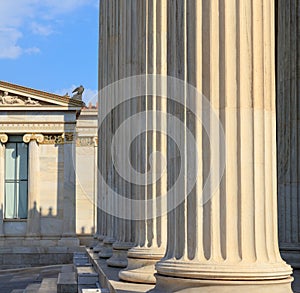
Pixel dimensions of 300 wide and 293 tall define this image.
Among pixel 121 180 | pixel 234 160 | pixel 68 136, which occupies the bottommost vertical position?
pixel 234 160

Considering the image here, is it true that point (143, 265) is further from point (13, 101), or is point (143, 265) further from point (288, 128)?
point (13, 101)

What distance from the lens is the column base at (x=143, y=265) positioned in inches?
1077

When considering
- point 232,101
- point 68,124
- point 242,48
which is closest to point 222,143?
point 232,101

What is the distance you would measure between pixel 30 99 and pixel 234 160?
269 feet

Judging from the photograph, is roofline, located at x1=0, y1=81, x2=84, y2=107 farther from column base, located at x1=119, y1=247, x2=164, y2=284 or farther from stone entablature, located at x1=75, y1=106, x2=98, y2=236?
column base, located at x1=119, y1=247, x2=164, y2=284

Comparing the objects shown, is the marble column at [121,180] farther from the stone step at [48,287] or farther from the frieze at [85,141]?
the frieze at [85,141]

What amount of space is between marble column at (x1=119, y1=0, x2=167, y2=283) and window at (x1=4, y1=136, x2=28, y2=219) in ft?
238

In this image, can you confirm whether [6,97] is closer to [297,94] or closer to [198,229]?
[297,94]

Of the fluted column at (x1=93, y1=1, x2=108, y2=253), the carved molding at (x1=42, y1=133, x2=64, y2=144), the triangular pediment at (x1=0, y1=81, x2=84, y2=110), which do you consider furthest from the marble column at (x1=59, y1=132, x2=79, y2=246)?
the fluted column at (x1=93, y1=1, x2=108, y2=253)

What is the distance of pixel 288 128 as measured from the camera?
33219mm

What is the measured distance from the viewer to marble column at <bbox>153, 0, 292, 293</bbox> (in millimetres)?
18594

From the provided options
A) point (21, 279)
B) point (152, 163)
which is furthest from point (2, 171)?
point (152, 163)

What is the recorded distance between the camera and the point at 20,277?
70.8 m

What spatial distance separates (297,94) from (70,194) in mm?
69247
